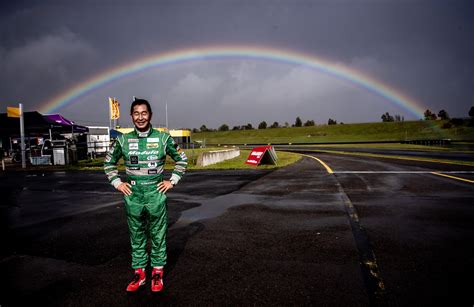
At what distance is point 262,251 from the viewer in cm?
407

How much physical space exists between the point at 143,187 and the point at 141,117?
799 millimetres

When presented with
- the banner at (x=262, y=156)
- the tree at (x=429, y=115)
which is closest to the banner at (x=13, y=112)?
the banner at (x=262, y=156)

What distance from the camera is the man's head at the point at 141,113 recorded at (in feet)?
10.7

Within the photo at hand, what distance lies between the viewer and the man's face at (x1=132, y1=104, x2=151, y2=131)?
10.7ft

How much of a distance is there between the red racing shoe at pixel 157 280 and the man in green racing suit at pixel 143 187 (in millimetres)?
11

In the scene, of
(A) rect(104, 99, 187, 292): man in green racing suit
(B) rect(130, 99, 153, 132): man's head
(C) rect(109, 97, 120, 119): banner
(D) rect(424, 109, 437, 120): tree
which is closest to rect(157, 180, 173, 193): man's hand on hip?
(A) rect(104, 99, 187, 292): man in green racing suit

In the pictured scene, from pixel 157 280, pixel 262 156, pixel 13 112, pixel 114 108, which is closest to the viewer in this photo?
pixel 157 280

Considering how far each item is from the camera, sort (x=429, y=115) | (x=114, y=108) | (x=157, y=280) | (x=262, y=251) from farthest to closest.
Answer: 1. (x=429, y=115)
2. (x=114, y=108)
3. (x=262, y=251)
4. (x=157, y=280)

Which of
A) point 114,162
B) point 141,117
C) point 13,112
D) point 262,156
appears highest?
point 13,112

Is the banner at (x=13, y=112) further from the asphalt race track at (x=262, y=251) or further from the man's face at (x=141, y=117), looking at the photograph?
the man's face at (x=141, y=117)

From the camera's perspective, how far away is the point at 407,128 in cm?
8844

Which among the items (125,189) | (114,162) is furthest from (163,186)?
(114,162)

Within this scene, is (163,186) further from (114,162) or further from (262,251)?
(262,251)

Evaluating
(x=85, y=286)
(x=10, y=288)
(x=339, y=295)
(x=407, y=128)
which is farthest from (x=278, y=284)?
(x=407, y=128)
